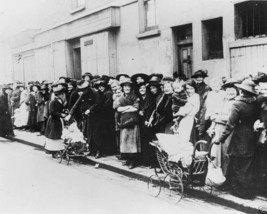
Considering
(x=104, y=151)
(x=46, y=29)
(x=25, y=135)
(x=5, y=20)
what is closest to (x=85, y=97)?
(x=104, y=151)

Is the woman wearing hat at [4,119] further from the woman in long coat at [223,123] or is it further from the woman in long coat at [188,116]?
the woman in long coat at [223,123]

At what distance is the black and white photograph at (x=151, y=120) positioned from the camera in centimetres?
614

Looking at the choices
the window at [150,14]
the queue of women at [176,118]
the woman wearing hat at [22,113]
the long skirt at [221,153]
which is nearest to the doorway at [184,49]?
the window at [150,14]

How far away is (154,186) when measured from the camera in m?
7.19

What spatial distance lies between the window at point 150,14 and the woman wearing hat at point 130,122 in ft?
13.5

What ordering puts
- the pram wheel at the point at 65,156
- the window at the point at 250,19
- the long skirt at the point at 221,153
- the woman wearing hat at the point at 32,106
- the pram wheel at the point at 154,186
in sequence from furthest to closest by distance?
the woman wearing hat at the point at 32,106
the pram wheel at the point at 65,156
the window at the point at 250,19
the pram wheel at the point at 154,186
the long skirt at the point at 221,153

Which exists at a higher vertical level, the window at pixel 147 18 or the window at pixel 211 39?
the window at pixel 147 18

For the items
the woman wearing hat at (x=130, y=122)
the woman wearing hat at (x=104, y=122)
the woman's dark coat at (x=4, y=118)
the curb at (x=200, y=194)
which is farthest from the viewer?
the woman's dark coat at (x=4, y=118)

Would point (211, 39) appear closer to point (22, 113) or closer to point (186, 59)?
point (186, 59)

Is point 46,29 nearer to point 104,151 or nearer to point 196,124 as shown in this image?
point 104,151

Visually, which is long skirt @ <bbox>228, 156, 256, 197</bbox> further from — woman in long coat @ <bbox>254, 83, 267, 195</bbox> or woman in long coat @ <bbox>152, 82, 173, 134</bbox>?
woman in long coat @ <bbox>152, 82, 173, 134</bbox>

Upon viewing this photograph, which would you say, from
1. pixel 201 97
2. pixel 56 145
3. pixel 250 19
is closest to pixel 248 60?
pixel 250 19

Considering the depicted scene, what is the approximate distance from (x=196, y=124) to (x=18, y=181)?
3694mm

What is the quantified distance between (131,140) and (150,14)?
16.9ft
